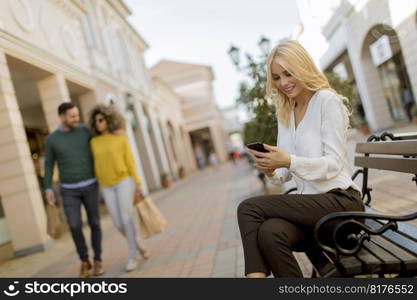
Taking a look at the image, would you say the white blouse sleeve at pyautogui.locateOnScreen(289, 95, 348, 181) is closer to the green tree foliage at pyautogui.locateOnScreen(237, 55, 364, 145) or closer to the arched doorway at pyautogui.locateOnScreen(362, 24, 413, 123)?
the arched doorway at pyautogui.locateOnScreen(362, 24, 413, 123)

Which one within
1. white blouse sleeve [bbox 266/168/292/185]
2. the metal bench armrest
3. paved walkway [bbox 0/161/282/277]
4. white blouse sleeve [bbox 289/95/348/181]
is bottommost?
paved walkway [bbox 0/161/282/277]

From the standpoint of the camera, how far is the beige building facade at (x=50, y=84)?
671 centimetres

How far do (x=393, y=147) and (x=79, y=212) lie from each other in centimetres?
325

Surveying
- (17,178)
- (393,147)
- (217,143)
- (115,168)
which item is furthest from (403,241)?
(217,143)

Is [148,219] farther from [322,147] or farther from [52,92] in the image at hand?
[52,92]

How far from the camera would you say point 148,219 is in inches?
194

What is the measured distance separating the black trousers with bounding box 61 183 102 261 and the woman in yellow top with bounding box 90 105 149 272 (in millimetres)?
144

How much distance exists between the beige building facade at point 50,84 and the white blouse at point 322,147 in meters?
2.57

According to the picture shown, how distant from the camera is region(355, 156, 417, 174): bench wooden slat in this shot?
221 centimetres

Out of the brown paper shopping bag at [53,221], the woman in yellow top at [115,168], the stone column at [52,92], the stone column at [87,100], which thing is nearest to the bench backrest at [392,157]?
the woman in yellow top at [115,168]

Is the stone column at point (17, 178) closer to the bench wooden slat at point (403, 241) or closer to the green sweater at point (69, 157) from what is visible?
the green sweater at point (69, 157)

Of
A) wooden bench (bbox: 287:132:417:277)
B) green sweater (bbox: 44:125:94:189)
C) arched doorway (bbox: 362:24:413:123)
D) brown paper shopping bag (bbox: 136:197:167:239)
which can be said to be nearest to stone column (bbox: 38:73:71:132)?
green sweater (bbox: 44:125:94:189)

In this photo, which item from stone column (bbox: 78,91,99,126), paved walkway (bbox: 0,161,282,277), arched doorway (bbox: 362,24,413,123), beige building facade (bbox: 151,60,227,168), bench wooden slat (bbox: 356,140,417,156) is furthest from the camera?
beige building facade (bbox: 151,60,227,168)

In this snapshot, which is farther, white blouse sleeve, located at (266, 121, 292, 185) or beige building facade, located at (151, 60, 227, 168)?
beige building facade, located at (151, 60, 227, 168)
